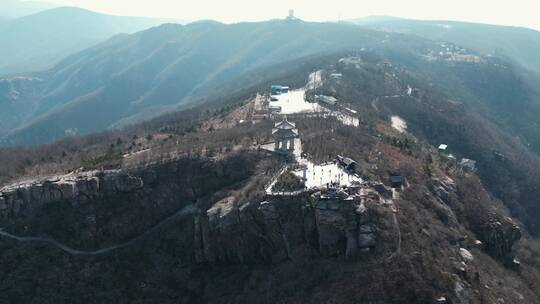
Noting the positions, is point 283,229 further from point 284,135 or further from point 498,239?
point 498,239

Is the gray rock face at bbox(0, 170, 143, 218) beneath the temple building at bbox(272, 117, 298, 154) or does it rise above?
beneath

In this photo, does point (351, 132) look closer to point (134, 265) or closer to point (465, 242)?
point (465, 242)

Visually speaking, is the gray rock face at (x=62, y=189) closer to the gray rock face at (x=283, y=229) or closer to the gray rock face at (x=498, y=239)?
the gray rock face at (x=283, y=229)

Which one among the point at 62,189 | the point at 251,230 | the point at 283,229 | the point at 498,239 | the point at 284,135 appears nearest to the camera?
the point at 283,229

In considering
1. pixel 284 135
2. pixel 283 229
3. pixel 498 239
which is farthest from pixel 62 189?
pixel 498 239

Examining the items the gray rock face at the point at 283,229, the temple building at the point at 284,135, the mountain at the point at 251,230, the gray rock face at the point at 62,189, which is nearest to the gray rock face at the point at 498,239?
the mountain at the point at 251,230

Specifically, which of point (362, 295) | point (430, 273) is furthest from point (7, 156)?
point (430, 273)

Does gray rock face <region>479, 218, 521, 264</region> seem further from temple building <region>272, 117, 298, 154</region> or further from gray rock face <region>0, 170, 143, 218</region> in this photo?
gray rock face <region>0, 170, 143, 218</region>

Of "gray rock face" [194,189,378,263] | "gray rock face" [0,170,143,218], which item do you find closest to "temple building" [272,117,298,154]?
"gray rock face" [194,189,378,263]
